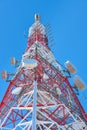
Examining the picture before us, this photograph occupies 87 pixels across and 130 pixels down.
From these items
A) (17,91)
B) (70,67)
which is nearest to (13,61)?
(70,67)

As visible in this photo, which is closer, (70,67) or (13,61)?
(70,67)

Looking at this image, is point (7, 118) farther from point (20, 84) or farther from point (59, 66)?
point (59, 66)

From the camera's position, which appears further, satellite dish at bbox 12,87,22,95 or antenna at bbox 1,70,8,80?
antenna at bbox 1,70,8,80

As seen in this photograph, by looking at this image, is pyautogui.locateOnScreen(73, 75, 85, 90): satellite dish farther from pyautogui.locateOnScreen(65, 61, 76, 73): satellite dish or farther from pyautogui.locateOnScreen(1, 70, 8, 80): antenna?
pyautogui.locateOnScreen(1, 70, 8, 80): antenna

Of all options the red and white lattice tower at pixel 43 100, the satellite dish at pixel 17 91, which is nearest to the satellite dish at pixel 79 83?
the red and white lattice tower at pixel 43 100

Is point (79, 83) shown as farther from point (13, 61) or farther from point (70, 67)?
point (13, 61)

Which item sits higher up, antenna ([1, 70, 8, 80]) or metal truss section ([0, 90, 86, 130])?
antenna ([1, 70, 8, 80])

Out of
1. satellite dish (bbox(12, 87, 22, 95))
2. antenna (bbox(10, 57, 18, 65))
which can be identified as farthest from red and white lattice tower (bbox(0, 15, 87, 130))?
antenna (bbox(10, 57, 18, 65))

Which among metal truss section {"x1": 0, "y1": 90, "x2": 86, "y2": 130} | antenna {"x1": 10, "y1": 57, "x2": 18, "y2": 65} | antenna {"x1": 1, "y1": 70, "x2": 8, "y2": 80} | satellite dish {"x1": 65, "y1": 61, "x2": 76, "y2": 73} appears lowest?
metal truss section {"x1": 0, "y1": 90, "x2": 86, "y2": 130}

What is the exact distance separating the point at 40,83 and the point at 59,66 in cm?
390

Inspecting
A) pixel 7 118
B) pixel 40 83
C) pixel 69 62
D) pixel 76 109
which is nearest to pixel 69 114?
pixel 76 109

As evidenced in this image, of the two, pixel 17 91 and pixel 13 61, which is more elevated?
pixel 13 61

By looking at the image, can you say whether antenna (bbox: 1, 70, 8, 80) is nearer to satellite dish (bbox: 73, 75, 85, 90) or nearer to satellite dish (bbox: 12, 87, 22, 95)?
satellite dish (bbox: 12, 87, 22, 95)

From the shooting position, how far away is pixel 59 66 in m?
19.8
